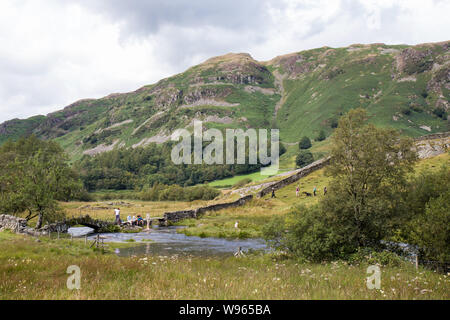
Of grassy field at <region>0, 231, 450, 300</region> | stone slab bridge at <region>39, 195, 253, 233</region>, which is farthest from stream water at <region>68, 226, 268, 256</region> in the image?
grassy field at <region>0, 231, 450, 300</region>

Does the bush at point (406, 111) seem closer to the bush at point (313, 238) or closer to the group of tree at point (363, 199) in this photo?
the group of tree at point (363, 199)

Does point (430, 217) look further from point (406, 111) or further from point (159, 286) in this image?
point (406, 111)

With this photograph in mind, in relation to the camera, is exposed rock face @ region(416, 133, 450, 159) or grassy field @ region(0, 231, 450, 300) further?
exposed rock face @ region(416, 133, 450, 159)

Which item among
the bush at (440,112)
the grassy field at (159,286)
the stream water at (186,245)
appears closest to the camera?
the grassy field at (159,286)

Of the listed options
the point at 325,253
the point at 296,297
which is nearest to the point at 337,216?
the point at 325,253

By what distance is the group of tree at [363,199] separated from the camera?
20141mm

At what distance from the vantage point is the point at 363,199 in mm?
21000

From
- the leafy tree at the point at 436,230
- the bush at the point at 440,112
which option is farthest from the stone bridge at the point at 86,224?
the bush at the point at 440,112

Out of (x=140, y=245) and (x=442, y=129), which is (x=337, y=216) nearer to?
(x=140, y=245)

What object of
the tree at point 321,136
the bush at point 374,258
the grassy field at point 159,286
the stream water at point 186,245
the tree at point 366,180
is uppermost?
the tree at point 321,136

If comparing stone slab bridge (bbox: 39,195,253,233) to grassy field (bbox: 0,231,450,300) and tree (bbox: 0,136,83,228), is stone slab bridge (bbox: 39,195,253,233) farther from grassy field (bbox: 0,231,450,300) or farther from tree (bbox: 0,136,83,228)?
grassy field (bbox: 0,231,450,300)

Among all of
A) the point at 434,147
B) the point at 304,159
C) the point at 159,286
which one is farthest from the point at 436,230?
the point at 304,159

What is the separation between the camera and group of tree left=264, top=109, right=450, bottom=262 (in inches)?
793
